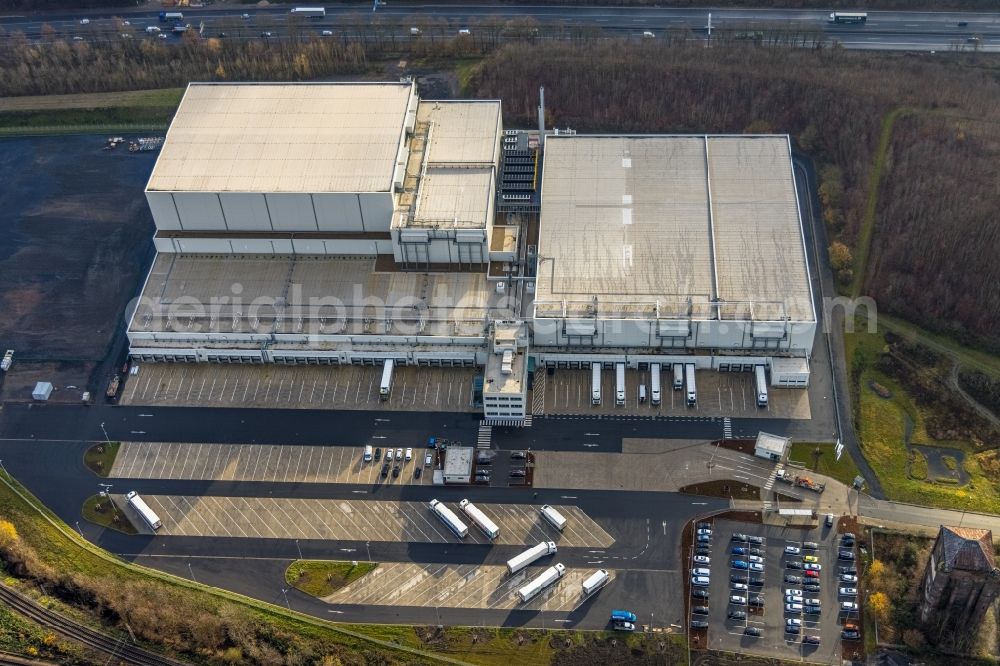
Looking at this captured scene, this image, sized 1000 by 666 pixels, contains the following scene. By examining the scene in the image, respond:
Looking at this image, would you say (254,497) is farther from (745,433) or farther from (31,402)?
(745,433)

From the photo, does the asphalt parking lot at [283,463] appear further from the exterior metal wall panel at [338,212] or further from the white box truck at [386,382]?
the exterior metal wall panel at [338,212]

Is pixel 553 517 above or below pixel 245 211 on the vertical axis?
below

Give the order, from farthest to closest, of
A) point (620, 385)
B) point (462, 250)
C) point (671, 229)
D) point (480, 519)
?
point (462, 250) → point (671, 229) → point (620, 385) → point (480, 519)

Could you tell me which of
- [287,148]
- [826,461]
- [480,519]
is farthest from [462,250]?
[826,461]

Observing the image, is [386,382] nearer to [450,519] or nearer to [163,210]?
[450,519]

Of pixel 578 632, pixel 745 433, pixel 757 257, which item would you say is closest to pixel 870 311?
pixel 757 257

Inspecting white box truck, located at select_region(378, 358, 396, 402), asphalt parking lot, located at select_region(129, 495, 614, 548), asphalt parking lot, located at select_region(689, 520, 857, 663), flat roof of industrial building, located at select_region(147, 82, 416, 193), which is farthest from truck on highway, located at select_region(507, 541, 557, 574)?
flat roof of industrial building, located at select_region(147, 82, 416, 193)
